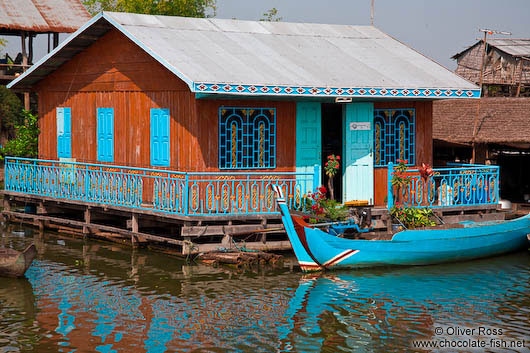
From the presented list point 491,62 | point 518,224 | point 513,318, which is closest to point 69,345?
point 513,318

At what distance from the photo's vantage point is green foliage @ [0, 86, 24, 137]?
38.2 meters

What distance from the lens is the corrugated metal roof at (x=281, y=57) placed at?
1764 cm

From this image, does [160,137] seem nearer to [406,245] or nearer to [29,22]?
[406,245]

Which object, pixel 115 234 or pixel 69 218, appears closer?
pixel 115 234

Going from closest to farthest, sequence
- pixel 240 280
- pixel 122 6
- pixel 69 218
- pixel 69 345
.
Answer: pixel 69 345, pixel 240 280, pixel 69 218, pixel 122 6

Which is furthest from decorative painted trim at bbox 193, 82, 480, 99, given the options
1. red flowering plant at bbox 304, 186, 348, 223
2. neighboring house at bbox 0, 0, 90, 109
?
neighboring house at bbox 0, 0, 90, 109

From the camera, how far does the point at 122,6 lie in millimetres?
44000

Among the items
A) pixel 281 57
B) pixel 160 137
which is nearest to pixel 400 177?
pixel 281 57

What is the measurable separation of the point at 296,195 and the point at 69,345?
7.53m

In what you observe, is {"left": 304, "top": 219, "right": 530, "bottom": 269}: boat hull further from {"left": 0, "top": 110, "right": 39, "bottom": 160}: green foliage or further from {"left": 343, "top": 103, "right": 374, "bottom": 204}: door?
{"left": 0, "top": 110, "right": 39, "bottom": 160}: green foliage

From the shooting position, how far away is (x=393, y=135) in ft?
65.4

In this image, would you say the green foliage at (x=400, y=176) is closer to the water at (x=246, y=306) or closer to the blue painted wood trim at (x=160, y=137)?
the water at (x=246, y=306)

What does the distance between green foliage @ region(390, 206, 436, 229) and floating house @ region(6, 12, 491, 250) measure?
0.73m

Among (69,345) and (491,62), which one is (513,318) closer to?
(69,345)
